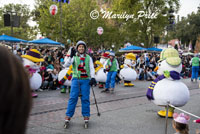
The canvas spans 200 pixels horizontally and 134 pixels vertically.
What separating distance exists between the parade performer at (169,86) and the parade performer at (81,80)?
1808mm

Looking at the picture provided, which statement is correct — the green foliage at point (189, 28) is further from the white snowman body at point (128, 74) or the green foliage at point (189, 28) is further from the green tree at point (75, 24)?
the white snowman body at point (128, 74)

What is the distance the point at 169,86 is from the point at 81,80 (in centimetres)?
224

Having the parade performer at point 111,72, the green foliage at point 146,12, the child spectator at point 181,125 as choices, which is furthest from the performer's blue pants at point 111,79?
the green foliage at point 146,12

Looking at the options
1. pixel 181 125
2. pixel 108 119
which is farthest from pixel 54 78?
pixel 181 125

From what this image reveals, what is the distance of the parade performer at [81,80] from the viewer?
542 cm

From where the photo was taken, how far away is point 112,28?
38750 millimetres

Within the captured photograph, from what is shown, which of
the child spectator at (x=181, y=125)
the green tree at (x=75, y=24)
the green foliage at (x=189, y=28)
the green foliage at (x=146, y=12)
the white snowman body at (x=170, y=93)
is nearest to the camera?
→ the child spectator at (x=181, y=125)

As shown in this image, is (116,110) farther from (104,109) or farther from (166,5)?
(166,5)

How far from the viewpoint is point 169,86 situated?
20.1ft

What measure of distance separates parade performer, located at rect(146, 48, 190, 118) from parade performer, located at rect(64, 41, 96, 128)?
1.81 meters

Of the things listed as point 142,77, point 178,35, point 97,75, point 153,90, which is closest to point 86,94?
point 153,90

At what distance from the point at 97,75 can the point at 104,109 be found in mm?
4906

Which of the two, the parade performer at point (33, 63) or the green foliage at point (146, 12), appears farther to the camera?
the green foliage at point (146, 12)

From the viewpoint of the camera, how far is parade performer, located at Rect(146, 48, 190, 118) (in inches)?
238
